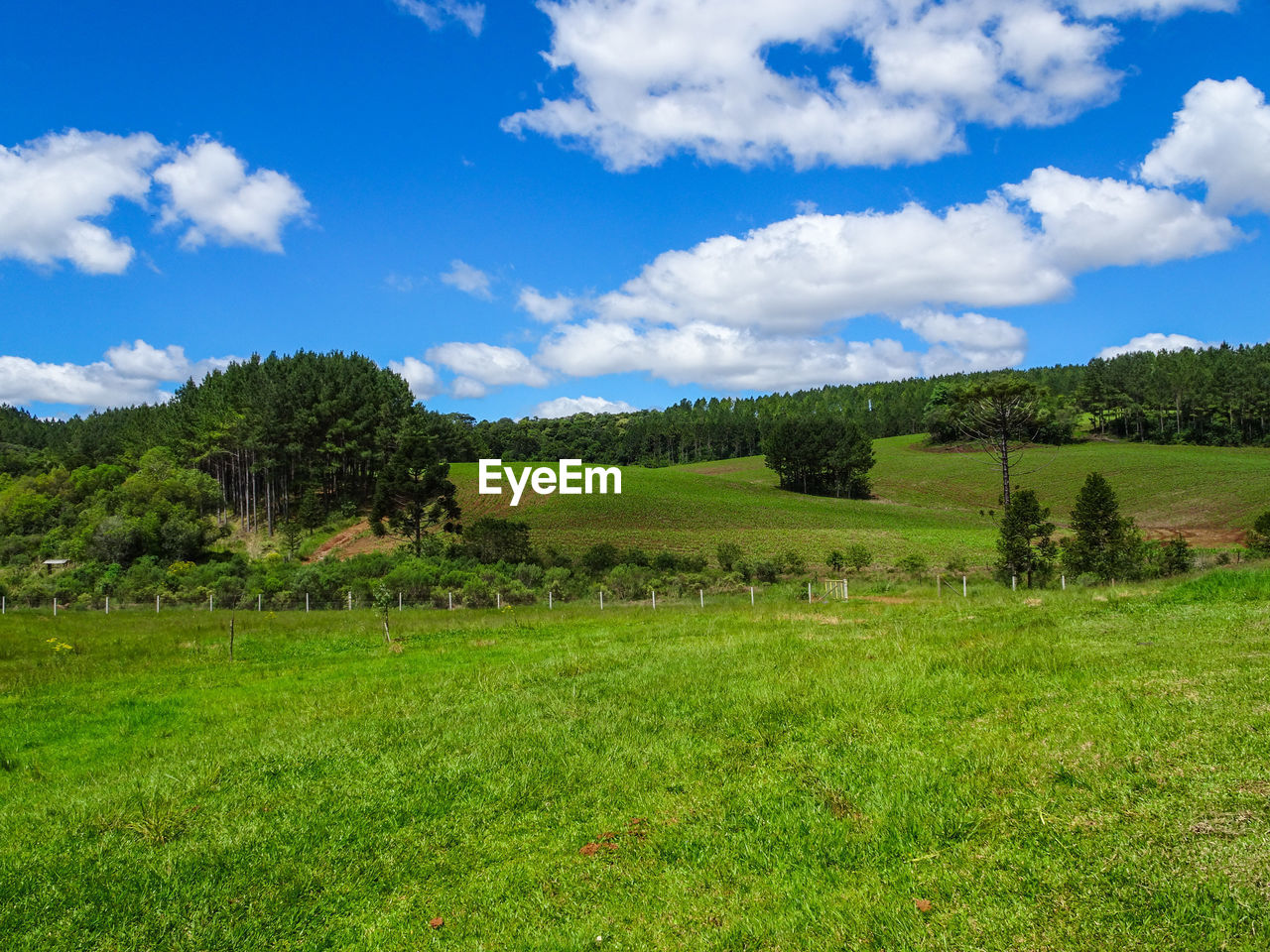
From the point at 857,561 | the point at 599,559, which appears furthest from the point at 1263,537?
the point at 599,559

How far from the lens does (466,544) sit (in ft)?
169

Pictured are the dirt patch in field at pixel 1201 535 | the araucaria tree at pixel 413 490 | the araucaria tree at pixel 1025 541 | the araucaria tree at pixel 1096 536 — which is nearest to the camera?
the araucaria tree at pixel 1096 536

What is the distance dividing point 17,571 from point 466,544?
41.8m

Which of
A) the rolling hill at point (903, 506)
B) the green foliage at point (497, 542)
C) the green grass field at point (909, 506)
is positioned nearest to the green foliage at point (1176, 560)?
the green grass field at point (909, 506)

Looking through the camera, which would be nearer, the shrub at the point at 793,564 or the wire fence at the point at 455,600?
the wire fence at the point at 455,600

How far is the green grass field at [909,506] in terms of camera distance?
60406mm

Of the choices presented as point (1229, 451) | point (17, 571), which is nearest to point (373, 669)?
point (17, 571)

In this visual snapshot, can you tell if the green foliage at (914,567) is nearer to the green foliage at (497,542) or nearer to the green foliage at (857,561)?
the green foliage at (857,561)

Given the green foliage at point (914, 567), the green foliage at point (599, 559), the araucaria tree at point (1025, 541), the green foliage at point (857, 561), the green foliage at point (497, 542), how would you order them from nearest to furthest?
the araucaria tree at point (1025, 541)
the green foliage at point (914, 567)
the green foliage at point (857, 561)
the green foliage at point (599, 559)
the green foliage at point (497, 542)

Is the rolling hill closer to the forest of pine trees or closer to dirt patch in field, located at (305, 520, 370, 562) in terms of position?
dirt patch in field, located at (305, 520, 370, 562)
